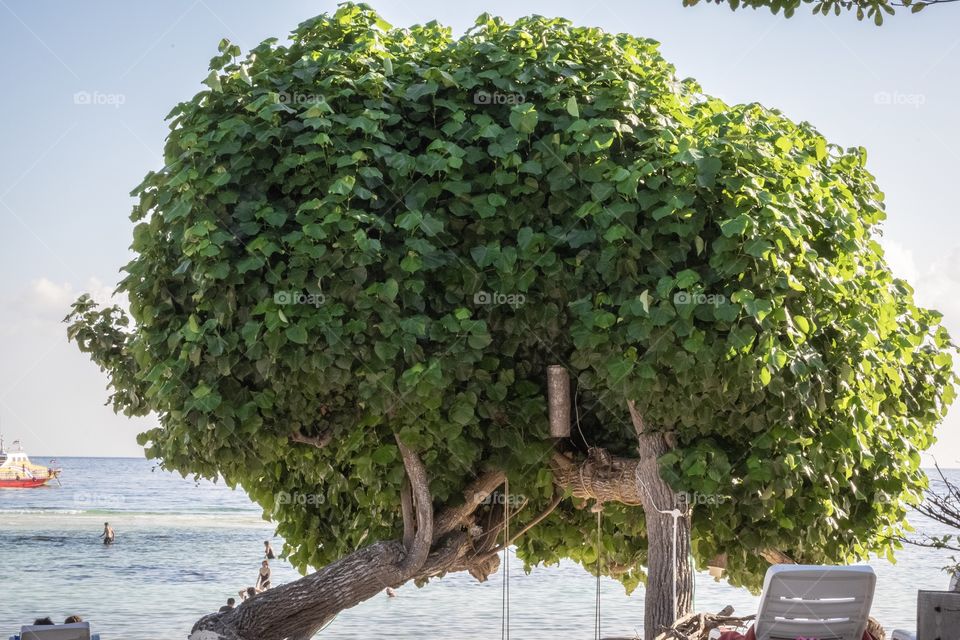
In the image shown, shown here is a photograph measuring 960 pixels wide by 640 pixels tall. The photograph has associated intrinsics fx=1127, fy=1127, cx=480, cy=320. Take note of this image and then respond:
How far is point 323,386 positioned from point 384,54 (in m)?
2.24

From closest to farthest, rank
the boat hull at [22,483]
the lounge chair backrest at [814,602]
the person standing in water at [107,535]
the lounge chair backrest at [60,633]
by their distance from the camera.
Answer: the lounge chair backrest at [814,602] < the lounge chair backrest at [60,633] < the person standing in water at [107,535] < the boat hull at [22,483]

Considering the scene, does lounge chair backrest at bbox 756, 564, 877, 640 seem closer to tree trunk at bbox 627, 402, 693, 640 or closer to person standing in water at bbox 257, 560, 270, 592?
tree trunk at bbox 627, 402, 693, 640

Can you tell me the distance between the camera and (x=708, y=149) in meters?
6.85

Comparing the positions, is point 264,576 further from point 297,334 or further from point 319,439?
point 297,334

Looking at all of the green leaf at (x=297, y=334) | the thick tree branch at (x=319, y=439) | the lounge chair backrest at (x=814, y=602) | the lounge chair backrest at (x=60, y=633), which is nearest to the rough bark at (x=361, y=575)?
the thick tree branch at (x=319, y=439)

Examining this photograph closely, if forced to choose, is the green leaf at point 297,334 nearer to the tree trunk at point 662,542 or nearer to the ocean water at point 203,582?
the tree trunk at point 662,542

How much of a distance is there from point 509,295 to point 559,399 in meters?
0.84

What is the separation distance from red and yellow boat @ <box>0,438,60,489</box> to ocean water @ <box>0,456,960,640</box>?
69 cm

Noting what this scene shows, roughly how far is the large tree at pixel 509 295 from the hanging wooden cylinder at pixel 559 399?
0.10 feet

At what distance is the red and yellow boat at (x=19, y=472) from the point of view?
45.4 meters

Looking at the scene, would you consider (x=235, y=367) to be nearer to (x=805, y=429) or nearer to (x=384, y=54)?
(x=384, y=54)

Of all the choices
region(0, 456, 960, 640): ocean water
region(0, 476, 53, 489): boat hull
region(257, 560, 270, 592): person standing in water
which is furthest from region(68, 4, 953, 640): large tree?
region(0, 476, 53, 489): boat hull

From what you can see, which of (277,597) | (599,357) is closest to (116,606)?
(277,597)

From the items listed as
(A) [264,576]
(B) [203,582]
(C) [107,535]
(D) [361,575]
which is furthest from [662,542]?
(C) [107,535]
